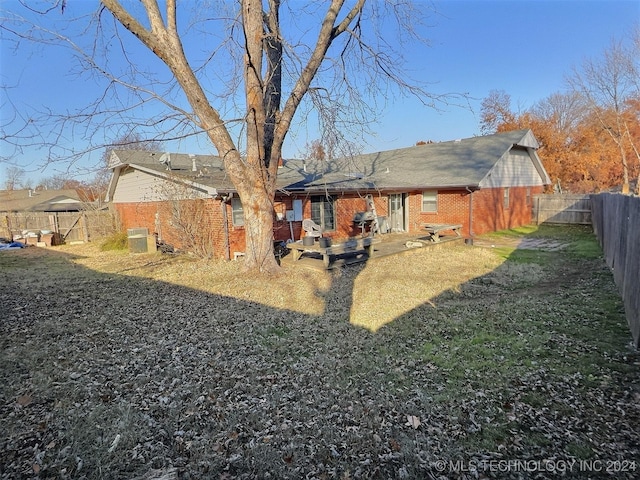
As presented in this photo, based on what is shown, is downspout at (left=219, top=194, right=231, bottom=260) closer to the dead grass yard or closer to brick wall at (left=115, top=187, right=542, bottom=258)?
brick wall at (left=115, top=187, right=542, bottom=258)

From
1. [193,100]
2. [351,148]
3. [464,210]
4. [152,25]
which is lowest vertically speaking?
[464,210]

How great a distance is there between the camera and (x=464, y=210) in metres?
15.7

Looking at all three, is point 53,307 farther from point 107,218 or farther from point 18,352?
point 107,218

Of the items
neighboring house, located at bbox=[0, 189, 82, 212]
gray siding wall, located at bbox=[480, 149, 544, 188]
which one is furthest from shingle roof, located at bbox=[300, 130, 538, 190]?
neighboring house, located at bbox=[0, 189, 82, 212]

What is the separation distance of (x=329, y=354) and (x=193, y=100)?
6.34 metres

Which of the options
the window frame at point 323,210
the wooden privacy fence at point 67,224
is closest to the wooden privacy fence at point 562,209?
the window frame at point 323,210

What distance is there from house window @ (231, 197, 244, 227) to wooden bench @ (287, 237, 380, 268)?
2.27 m

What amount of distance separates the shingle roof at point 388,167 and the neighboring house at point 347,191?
0.05 metres

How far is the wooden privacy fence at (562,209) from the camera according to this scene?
62.3 ft

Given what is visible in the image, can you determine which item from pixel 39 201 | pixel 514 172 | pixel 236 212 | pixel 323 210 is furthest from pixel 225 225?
pixel 39 201

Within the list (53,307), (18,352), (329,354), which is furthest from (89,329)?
(329,354)

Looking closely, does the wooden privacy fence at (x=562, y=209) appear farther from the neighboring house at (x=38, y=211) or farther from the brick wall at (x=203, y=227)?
the neighboring house at (x=38, y=211)

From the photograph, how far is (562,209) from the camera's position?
19.7 meters

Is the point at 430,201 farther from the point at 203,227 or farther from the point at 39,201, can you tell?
the point at 39,201
